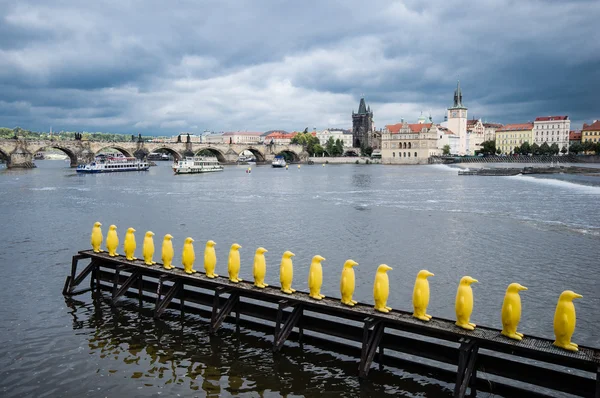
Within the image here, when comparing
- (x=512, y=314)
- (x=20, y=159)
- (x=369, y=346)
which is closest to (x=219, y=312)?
(x=369, y=346)

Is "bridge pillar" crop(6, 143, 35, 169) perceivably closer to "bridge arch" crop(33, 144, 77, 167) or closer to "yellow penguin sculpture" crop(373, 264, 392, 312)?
"bridge arch" crop(33, 144, 77, 167)

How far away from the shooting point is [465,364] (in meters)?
11.9

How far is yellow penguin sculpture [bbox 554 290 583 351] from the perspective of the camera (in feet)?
37.0

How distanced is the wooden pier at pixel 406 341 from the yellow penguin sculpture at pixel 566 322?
0.18m

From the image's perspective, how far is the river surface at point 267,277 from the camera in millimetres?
13570

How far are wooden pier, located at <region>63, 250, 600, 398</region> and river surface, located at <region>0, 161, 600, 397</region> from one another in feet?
1.98

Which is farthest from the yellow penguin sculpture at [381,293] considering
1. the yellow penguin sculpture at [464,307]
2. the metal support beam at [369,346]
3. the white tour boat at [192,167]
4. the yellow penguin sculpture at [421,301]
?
the white tour boat at [192,167]

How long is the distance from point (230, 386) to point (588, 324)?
1187cm

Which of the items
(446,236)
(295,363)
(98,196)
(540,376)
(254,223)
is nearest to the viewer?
(540,376)

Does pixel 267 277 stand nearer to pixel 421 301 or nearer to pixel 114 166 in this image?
pixel 421 301

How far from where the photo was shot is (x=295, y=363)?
1447cm

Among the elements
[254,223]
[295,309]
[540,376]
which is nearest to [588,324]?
[540,376]

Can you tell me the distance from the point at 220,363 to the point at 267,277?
8.36 meters

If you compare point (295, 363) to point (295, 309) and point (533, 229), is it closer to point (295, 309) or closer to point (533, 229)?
point (295, 309)
